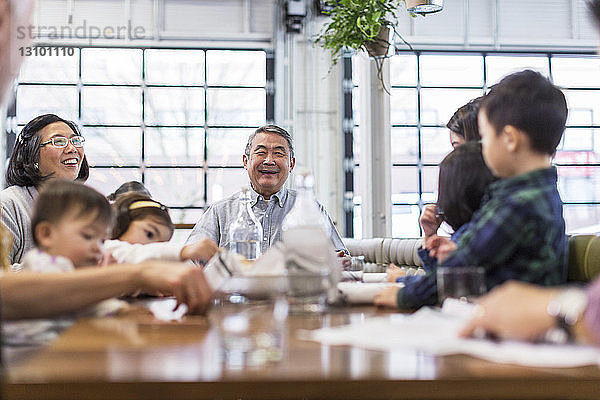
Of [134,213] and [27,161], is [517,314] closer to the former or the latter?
[134,213]

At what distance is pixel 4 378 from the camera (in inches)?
25.1

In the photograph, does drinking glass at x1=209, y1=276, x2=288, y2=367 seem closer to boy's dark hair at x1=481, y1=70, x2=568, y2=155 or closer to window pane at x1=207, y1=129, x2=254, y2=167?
boy's dark hair at x1=481, y1=70, x2=568, y2=155

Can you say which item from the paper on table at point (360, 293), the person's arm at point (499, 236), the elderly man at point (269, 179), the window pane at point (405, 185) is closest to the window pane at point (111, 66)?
the window pane at point (405, 185)

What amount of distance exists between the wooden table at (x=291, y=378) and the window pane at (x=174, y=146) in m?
5.87

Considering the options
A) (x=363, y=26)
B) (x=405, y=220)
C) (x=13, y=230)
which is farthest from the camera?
(x=405, y=220)

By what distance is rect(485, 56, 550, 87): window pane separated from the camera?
695 cm

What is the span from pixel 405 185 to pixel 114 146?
2.87 metres

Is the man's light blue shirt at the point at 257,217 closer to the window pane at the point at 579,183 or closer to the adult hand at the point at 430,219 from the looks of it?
the adult hand at the point at 430,219

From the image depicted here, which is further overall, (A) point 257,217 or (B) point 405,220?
(B) point 405,220

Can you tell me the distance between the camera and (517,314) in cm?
80

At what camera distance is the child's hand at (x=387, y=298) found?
4.24ft

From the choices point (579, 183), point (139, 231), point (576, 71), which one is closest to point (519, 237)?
point (139, 231)

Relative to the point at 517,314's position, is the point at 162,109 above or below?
above

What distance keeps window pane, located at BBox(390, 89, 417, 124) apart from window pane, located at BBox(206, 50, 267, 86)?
134cm
